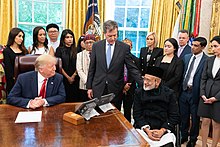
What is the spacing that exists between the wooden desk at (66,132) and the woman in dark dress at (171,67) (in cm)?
149

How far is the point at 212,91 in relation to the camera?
3.03 m

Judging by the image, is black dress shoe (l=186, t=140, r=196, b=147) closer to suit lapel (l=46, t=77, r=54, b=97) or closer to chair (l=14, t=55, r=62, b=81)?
suit lapel (l=46, t=77, r=54, b=97)

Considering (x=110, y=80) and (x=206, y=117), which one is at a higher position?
(x=110, y=80)

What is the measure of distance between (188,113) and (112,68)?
134 cm

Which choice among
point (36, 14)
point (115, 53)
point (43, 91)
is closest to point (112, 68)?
point (115, 53)

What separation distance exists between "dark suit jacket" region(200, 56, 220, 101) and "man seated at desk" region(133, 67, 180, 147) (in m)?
0.80

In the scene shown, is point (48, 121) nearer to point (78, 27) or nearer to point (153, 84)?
point (153, 84)

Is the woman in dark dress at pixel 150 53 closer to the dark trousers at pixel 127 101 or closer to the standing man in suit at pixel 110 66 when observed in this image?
the dark trousers at pixel 127 101

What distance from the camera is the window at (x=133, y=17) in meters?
5.62

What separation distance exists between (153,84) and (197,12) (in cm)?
249

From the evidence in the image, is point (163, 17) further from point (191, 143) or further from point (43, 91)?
point (43, 91)

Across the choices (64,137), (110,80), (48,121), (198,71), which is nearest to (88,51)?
(110,80)

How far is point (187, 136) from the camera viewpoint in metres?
3.59

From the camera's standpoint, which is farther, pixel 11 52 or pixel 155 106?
pixel 11 52
